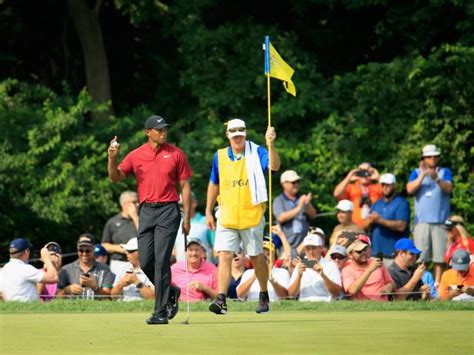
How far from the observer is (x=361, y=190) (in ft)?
67.7

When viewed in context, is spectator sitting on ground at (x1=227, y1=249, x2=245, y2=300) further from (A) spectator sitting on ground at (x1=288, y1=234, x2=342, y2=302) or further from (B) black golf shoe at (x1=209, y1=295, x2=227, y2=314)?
(B) black golf shoe at (x1=209, y1=295, x2=227, y2=314)

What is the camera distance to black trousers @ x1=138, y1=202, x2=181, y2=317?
12.9 m

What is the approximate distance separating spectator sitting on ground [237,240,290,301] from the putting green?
6.80 ft

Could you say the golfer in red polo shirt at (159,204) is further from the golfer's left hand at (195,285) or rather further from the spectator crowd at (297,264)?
the golfer's left hand at (195,285)

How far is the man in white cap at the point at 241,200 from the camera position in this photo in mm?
14195

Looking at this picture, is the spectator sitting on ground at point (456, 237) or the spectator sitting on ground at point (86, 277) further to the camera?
the spectator sitting on ground at point (456, 237)

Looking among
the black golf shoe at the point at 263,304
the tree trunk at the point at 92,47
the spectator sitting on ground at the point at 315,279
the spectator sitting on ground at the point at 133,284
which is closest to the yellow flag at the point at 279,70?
the spectator sitting on ground at the point at 315,279

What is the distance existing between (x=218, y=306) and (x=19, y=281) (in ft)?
10.6

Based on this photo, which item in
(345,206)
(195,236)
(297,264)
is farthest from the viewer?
(345,206)

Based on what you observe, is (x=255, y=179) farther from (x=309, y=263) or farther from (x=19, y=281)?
(x=19, y=281)

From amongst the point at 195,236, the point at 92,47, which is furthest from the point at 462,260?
the point at 92,47

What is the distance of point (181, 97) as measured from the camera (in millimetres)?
26266

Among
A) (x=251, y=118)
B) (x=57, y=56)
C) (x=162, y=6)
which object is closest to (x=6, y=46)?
(x=57, y=56)

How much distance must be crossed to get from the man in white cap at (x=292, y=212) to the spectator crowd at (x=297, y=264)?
0.5 inches
